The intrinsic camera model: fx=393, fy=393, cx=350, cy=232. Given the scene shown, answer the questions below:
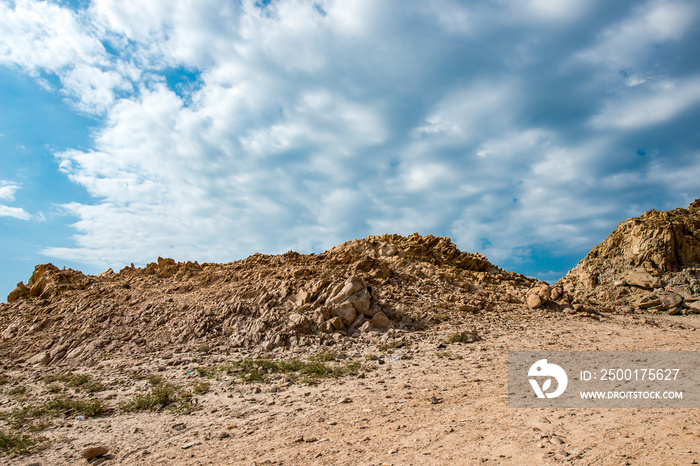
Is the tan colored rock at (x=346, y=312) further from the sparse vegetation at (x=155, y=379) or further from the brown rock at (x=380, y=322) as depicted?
the sparse vegetation at (x=155, y=379)

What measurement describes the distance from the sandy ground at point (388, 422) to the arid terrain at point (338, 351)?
1.5 inches

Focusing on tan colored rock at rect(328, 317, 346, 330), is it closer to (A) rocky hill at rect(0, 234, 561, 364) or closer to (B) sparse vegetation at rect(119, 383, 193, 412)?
(A) rocky hill at rect(0, 234, 561, 364)

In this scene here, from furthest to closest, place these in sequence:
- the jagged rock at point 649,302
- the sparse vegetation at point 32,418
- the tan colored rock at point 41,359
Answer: the jagged rock at point 649,302 < the tan colored rock at point 41,359 < the sparse vegetation at point 32,418

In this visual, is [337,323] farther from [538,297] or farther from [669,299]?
[669,299]

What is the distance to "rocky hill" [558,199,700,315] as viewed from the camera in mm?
18328

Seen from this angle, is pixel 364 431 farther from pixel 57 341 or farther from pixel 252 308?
pixel 57 341

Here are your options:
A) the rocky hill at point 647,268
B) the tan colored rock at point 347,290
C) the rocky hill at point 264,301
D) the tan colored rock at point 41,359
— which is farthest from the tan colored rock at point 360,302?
the tan colored rock at point 41,359

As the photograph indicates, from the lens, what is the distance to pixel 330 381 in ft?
30.2

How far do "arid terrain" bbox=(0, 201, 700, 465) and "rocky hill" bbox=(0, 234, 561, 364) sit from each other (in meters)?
0.09

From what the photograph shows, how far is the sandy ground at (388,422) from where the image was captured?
5055mm

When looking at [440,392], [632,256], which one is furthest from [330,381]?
[632,256]

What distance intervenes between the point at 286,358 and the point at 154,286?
35.6ft

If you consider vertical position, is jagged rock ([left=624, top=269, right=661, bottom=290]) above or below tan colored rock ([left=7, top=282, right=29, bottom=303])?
below

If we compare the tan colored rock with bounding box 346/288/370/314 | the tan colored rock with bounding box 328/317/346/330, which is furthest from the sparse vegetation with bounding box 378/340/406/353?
the tan colored rock with bounding box 346/288/370/314
